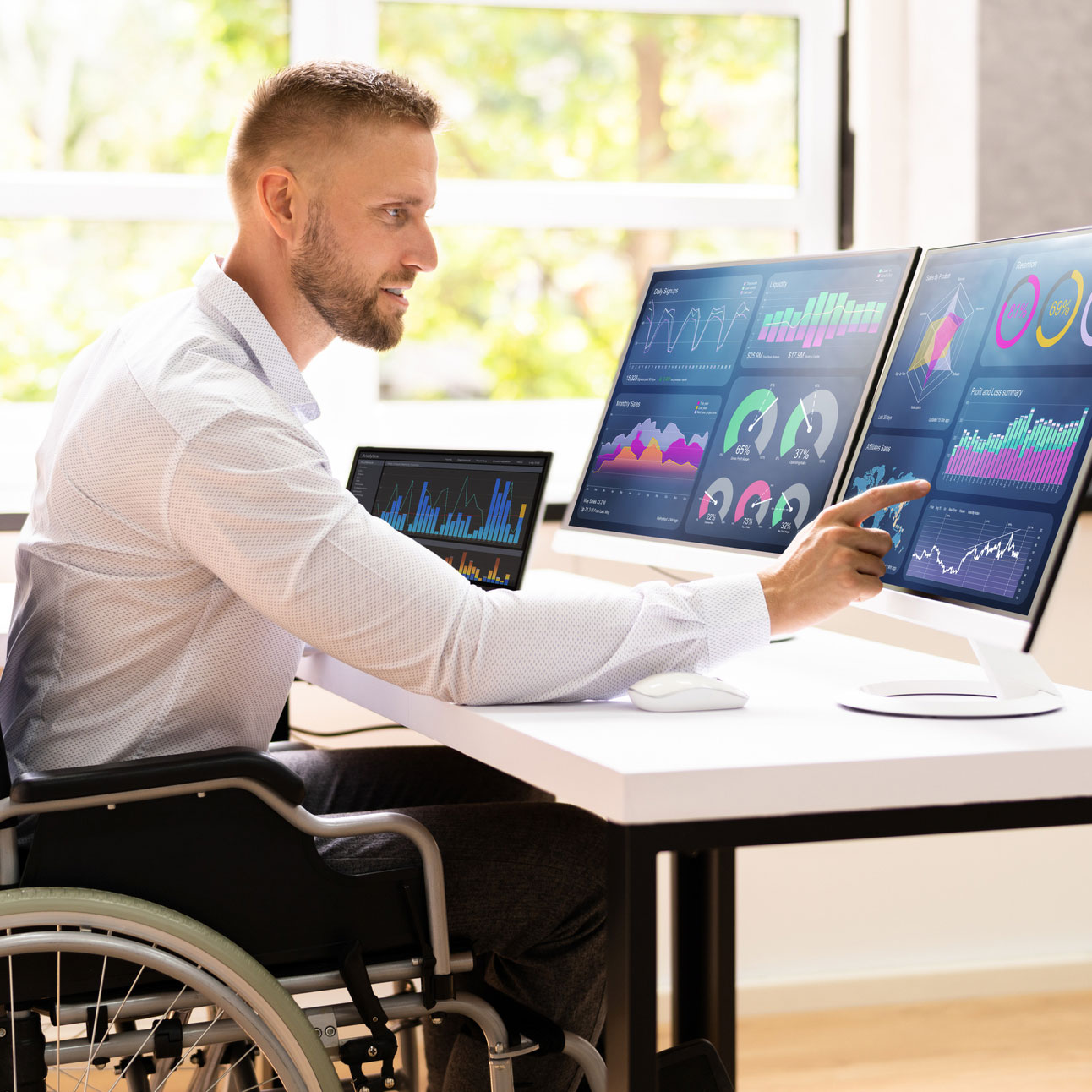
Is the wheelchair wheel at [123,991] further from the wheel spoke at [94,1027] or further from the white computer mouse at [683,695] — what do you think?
the white computer mouse at [683,695]

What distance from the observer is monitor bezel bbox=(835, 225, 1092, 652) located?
1201 mm

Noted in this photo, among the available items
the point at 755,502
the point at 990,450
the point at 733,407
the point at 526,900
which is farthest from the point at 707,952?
the point at 990,450

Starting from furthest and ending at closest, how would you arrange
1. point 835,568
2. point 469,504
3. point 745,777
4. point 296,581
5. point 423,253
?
1. point 469,504
2. point 423,253
3. point 835,568
4. point 296,581
5. point 745,777

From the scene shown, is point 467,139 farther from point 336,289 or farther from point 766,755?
point 766,755

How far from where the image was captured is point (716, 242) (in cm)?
297

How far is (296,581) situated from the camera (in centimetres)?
125

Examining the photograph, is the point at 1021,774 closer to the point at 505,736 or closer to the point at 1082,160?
the point at 505,736

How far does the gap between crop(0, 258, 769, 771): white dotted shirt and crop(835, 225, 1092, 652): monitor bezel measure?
146 millimetres

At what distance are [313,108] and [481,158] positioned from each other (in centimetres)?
133

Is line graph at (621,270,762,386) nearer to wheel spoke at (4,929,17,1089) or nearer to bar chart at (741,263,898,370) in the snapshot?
bar chart at (741,263,898,370)

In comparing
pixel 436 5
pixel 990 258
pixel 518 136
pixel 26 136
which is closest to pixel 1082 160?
pixel 518 136

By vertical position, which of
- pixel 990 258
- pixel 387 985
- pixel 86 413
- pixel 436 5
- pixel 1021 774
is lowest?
pixel 387 985

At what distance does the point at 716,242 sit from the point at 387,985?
1608 mm

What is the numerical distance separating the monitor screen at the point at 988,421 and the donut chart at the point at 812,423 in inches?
2.0
